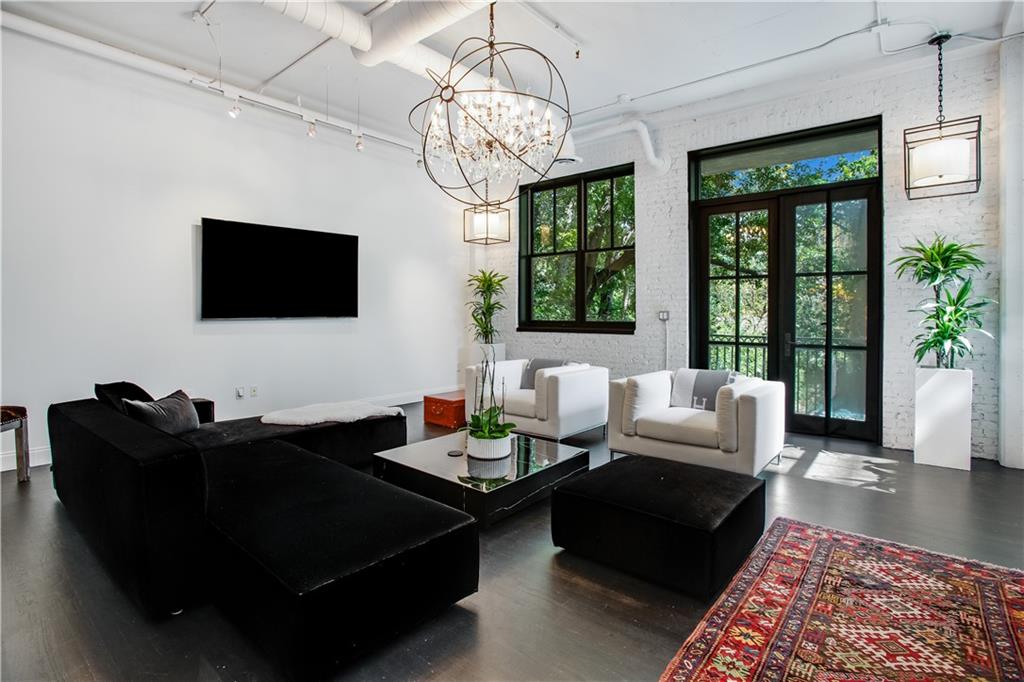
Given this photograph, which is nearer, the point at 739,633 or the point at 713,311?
the point at 739,633

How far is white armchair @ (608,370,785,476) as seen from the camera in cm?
344

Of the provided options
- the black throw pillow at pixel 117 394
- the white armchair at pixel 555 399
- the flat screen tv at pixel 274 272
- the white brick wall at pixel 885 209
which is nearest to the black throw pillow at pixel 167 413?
the black throw pillow at pixel 117 394

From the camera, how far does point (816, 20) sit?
12.5 feet

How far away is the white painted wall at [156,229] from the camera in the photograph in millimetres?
3867

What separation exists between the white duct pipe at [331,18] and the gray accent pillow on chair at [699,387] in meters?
3.51

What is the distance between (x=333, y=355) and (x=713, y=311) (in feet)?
13.8

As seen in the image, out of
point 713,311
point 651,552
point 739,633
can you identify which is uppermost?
point 713,311

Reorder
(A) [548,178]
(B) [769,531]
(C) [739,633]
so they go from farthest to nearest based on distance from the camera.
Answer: (A) [548,178], (B) [769,531], (C) [739,633]

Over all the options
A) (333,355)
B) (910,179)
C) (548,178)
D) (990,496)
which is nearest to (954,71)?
(910,179)

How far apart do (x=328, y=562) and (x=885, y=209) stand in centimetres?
510

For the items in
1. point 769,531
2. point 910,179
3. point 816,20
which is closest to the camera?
point 769,531

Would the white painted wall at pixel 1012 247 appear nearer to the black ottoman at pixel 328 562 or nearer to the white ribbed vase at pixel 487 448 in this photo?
the white ribbed vase at pixel 487 448

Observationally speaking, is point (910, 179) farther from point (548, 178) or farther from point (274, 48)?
point (274, 48)

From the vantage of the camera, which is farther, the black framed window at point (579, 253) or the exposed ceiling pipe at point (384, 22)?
the black framed window at point (579, 253)
